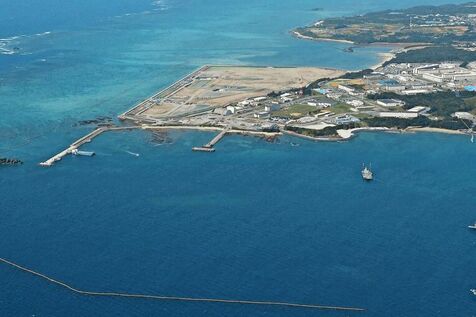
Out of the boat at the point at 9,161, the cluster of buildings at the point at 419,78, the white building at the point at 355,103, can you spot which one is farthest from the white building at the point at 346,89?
the boat at the point at 9,161

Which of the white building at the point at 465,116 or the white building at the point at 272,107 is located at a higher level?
the white building at the point at 272,107

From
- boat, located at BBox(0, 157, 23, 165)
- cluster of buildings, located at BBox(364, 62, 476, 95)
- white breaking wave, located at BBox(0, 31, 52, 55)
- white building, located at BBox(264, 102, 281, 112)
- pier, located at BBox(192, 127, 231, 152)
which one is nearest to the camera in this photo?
boat, located at BBox(0, 157, 23, 165)

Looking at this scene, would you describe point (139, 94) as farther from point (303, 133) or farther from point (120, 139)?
point (303, 133)

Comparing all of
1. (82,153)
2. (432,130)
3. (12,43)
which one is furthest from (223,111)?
(12,43)

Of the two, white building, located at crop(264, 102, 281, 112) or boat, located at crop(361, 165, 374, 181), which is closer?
boat, located at crop(361, 165, 374, 181)

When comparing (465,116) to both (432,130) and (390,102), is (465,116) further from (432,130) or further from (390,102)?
(390,102)

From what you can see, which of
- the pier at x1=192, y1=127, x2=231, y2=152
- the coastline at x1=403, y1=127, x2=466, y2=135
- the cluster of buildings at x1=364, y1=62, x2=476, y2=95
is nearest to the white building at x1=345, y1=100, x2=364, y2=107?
the cluster of buildings at x1=364, y1=62, x2=476, y2=95

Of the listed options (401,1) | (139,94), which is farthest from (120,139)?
(401,1)

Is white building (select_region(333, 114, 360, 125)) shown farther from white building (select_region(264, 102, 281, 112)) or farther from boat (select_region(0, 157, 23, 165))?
boat (select_region(0, 157, 23, 165))

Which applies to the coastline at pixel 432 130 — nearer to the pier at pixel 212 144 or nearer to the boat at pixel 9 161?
the pier at pixel 212 144
